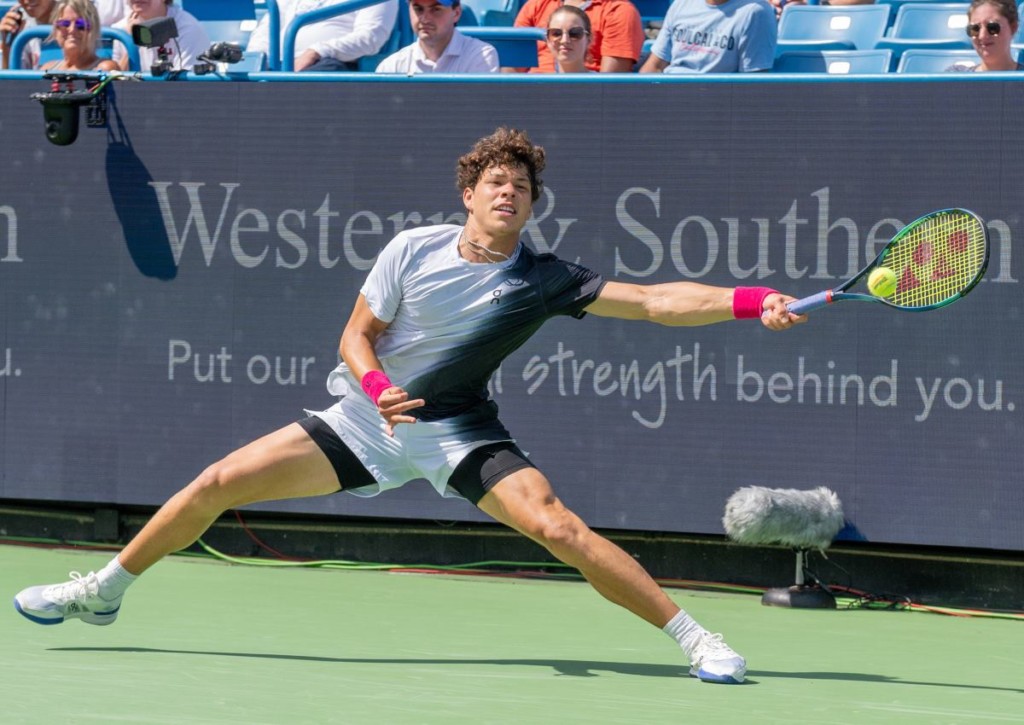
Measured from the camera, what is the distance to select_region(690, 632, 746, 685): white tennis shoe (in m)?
4.84

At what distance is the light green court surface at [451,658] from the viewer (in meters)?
4.42

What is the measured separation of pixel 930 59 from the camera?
8062 mm

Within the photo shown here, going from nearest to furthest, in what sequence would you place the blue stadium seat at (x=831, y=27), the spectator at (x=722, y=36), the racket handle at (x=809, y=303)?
the racket handle at (x=809, y=303), the spectator at (x=722, y=36), the blue stadium seat at (x=831, y=27)

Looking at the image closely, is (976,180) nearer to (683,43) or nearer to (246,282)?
(683,43)

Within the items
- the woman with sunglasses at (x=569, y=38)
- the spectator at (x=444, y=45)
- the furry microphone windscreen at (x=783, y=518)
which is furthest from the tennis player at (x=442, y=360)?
the spectator at (x=444, y=45)

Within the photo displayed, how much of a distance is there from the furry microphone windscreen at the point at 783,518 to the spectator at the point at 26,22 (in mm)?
4531

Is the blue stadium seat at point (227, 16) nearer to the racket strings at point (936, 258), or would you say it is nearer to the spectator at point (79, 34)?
the spectator at point (79, 34)

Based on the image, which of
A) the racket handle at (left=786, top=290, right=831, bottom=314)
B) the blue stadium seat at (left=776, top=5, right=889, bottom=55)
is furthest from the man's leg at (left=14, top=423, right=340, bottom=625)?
the blue stadium seat at (left=776, top=5, right=889, bottom=55)

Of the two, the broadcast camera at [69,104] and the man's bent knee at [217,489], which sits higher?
the broadcast camera at [69,104]

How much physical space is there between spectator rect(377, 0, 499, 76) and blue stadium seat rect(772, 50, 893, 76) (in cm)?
153

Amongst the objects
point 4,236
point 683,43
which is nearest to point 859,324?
point 683,43

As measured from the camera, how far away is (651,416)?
6672 millimetres

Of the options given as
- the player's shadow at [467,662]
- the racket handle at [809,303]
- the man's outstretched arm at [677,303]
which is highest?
the racket handle at [809,303]

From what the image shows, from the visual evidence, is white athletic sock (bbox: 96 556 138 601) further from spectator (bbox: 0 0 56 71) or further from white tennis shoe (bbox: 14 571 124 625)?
spectator (bbox: 0 0 56 71)
